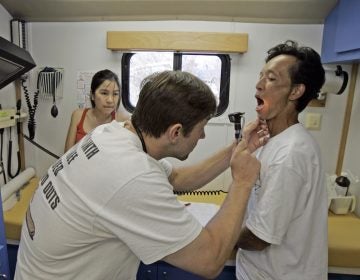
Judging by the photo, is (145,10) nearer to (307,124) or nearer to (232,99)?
(232,99)

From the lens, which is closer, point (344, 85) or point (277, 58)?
point (277, 58)

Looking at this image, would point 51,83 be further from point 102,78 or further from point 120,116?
point 120,116

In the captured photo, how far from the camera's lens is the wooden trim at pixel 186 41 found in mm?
1859

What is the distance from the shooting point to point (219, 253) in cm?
73

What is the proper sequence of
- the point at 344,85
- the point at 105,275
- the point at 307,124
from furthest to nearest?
the point at 307,124 < the point at 344,85 < the point at 105,275

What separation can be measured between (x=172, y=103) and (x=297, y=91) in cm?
54

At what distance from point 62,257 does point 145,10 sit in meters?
1.61

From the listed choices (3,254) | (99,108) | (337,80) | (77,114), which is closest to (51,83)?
(77,114)

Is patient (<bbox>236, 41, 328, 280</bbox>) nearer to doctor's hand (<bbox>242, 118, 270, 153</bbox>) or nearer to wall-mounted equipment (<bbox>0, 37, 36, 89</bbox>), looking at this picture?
doctor's hand (<bbox>242, 118, 270, 153</bbox>)

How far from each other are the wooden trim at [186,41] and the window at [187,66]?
12 centimetres

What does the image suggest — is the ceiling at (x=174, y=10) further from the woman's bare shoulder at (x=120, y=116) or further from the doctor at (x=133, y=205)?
the doctor at (x=133, y=205)

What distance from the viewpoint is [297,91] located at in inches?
42.3

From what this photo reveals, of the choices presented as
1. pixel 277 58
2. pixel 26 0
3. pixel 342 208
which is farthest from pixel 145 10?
pixel 342 208

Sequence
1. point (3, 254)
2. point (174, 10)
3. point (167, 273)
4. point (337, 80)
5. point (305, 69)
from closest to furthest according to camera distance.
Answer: point (305, 69), point (3, 254), point (167, 273), point (337, 80), point (174, 10)
